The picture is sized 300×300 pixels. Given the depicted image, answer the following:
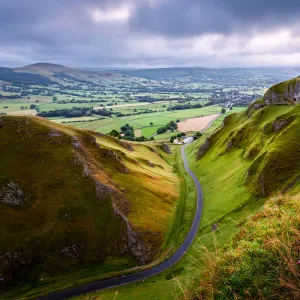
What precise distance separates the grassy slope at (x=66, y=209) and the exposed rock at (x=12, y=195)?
1.20 meters

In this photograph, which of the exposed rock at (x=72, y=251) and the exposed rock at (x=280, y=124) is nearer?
the exposed rock at (x=72, y=251)

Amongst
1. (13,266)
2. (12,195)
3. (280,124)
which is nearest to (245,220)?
(13,266)

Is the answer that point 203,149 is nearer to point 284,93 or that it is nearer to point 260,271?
point 284,93

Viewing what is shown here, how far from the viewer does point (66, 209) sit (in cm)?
8094

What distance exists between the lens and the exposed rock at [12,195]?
79250 millimetres

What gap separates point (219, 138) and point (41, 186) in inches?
4567

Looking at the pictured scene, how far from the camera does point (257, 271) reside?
71.5ft

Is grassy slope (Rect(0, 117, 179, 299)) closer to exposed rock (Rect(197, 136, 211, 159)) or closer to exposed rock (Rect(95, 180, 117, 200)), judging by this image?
exposed rock (Rect(95, 180, 117, 200))

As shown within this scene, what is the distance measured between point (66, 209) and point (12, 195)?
16.6 meters

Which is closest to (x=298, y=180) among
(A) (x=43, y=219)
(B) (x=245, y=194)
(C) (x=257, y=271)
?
(B) (x=245, y=194)

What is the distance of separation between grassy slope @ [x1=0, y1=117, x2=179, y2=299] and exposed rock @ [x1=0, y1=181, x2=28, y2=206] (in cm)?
120

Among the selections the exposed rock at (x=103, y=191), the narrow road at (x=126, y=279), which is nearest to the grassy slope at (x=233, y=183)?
the narrow road at (x=126, y=279)

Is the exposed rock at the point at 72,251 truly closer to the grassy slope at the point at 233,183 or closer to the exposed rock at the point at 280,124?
the grassy slope at the point at 233,183

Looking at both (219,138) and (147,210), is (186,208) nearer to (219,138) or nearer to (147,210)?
(147,210)
